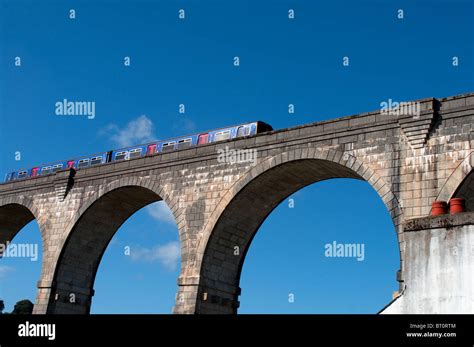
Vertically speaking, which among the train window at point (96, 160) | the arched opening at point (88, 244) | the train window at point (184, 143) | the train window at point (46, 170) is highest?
the train window at point (46, 170)

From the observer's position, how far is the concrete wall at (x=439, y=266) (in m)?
8.57

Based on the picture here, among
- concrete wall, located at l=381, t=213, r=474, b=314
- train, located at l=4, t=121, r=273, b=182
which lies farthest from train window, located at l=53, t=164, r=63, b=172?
concrete wall, located at l=381, t=213, r=474, b=314

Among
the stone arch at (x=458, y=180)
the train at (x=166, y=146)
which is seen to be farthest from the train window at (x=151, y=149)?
the stone arch at (x=458, y=180)

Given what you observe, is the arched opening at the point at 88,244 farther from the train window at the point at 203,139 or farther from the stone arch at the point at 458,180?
the stone arch at the point at 458,180

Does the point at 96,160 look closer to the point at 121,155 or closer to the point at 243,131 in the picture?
the point at 121,155

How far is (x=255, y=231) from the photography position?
89.8ft

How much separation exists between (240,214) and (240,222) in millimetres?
450

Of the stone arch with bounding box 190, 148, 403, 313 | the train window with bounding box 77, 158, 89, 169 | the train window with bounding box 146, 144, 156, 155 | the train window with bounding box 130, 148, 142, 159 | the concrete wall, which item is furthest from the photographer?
the train window with bounding box 77, 158, 89, 169

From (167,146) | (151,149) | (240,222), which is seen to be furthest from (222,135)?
(151,149)

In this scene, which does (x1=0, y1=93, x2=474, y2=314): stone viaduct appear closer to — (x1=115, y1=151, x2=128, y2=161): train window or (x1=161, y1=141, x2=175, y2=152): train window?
(x1=161, y1=141, x2=175, y2=152): train window

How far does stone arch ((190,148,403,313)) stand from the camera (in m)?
24.2

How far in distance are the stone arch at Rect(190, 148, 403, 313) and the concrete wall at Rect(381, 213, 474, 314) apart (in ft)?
44.9

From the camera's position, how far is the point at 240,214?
85.6 feet

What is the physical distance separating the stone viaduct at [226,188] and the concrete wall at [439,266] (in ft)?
34.6
